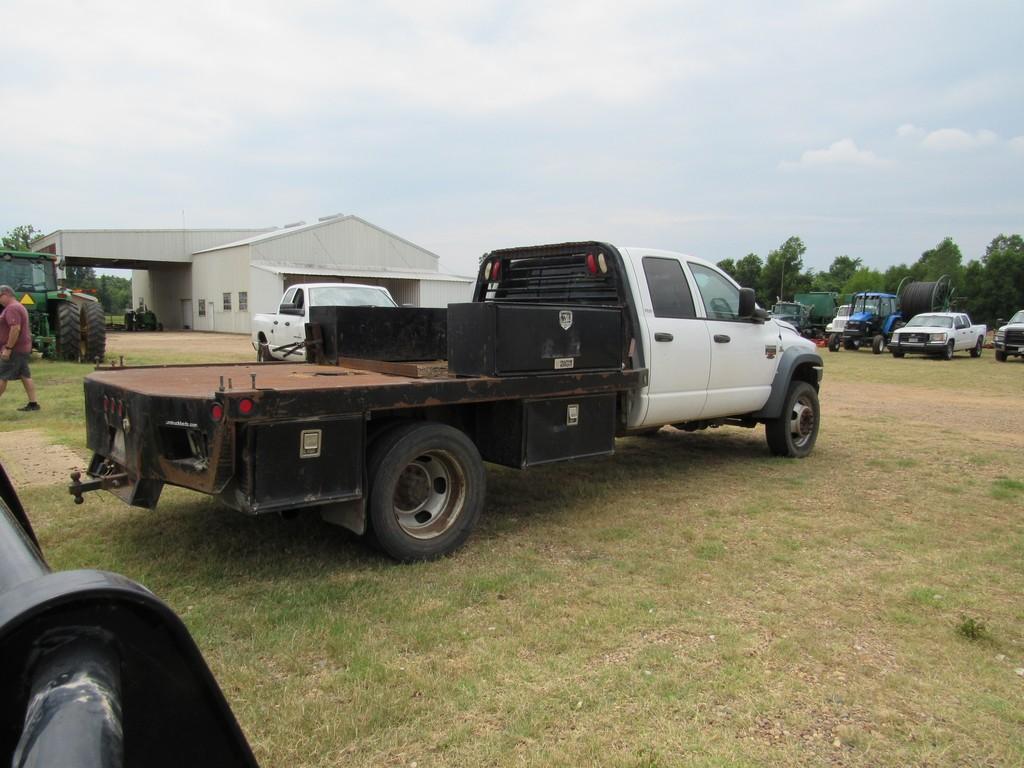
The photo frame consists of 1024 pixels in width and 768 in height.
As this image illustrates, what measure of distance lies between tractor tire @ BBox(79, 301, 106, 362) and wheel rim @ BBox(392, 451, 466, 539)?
46.0 ft

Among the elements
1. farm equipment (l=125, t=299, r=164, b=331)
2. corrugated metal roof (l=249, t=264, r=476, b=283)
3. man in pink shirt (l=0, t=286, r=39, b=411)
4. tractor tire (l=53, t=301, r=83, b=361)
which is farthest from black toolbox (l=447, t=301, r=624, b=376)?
farm equipment (l=125, t=299, r=164, b=331)

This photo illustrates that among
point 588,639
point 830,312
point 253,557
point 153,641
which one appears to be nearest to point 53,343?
point 253,557

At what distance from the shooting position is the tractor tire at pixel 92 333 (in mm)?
16219

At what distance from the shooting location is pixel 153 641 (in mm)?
876

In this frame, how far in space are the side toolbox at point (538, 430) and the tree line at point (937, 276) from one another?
2868cm

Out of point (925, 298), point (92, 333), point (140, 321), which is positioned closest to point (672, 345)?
point (92, 333)

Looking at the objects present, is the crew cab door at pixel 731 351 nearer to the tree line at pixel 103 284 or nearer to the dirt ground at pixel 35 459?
the dirt ground at pixel 35 459

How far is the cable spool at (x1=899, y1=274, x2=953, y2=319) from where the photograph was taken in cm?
3372

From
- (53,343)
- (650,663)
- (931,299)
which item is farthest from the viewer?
(931,299)

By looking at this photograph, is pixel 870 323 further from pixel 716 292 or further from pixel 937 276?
pixel 937 276

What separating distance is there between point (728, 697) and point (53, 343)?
17.3 meters

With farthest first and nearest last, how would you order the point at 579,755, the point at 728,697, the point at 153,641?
the point at 728,697 → the point at 579,755 → the point at 153,641

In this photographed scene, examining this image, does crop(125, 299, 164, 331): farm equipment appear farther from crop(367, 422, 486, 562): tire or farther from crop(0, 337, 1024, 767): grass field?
crop(367, 422, 486, 562): tire

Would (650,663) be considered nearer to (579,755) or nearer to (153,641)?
(579,755)
